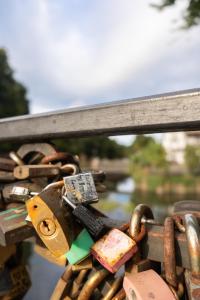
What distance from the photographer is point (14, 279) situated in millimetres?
615

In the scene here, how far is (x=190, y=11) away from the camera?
3582mm

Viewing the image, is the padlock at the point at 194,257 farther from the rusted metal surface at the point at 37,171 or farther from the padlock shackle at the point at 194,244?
the rusted metal surface at the point at 37,171

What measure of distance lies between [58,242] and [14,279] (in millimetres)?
290

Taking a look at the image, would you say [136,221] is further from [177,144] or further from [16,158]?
[177,144]

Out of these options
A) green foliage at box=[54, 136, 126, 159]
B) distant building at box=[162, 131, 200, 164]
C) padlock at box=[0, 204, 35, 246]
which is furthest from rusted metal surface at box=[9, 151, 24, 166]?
distant building at box=[162, 131, 200, 164]

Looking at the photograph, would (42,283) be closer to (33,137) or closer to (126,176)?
(33,137)

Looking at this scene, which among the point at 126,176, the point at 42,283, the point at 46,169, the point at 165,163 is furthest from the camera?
the point at 126,176

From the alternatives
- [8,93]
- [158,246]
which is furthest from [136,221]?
[8,93]

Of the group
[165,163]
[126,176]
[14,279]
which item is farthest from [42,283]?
[126,176]

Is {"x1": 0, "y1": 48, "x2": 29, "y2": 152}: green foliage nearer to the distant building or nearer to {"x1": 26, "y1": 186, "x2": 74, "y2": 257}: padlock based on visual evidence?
{"x1": 26, "y1": 186, "x2": 74, "y2": 257}: padlock

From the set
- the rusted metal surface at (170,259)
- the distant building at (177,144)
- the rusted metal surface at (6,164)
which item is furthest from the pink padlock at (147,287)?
the distant building at (177,144)

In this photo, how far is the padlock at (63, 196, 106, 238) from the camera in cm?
42

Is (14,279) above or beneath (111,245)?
beneath

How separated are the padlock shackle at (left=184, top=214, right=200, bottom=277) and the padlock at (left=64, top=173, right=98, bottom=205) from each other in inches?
5.5
